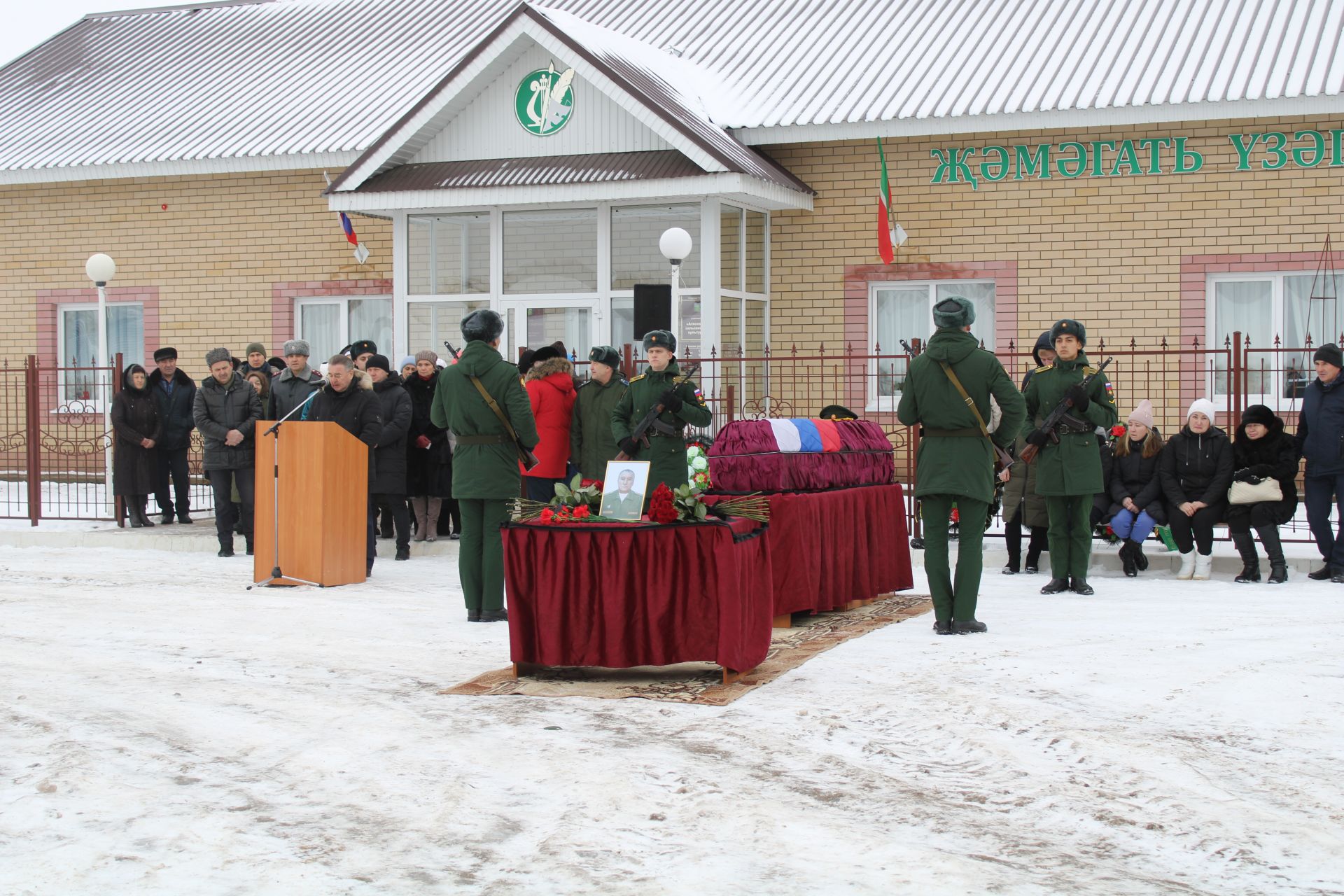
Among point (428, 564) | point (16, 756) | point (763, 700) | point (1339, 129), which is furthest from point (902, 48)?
point (16, 756)

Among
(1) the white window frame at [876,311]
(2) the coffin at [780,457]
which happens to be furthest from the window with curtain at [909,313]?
(2) the coffin at [780,457]

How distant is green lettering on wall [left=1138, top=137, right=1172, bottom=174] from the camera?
589 inches

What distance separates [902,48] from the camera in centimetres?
1683

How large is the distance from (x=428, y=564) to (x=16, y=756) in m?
6.15

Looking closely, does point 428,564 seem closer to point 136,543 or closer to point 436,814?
point 136,543

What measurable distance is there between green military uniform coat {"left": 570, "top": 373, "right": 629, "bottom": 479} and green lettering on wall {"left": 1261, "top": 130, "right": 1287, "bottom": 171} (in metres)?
7.79

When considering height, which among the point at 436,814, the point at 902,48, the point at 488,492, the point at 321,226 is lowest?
the point at 436,814

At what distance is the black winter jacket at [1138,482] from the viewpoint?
10.8 meters

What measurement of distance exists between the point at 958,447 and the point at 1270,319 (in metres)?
8.16

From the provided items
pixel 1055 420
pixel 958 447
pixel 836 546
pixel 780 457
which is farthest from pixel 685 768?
pixel 1055 420

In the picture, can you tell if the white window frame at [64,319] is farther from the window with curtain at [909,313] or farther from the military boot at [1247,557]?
the military boot at [1247,557]

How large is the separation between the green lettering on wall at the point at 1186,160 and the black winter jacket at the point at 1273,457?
4972 mm

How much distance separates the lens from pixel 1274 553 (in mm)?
10453

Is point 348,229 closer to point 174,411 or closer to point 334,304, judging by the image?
point 334,304
